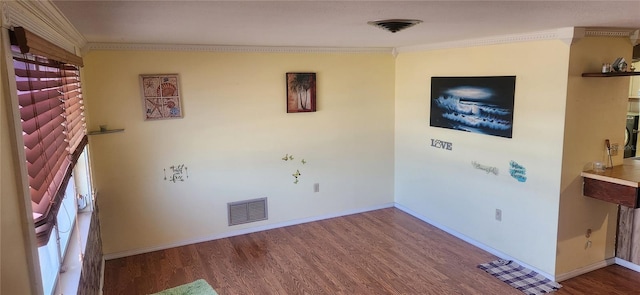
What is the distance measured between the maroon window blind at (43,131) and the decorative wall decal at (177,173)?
1892 mm

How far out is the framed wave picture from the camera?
372 cm

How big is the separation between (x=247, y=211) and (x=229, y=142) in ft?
2.66

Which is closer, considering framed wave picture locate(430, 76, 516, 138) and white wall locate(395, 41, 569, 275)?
white wall locate(395, 41, 569, 275)

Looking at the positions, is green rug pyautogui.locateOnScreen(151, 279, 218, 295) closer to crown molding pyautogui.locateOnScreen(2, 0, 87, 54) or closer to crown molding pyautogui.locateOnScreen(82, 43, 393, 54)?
crown molding pyautogui.locateOnScreen(2, 0, 87, 54)

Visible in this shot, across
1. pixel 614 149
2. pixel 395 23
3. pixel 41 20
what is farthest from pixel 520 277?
pixel 41 20

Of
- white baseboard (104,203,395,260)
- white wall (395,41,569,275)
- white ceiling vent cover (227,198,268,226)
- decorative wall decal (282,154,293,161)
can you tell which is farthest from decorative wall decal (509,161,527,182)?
white ceiling vent cover (227,198,268,226)

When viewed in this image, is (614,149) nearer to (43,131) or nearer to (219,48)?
(219,48)

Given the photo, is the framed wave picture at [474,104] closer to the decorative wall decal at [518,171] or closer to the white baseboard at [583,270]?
the decorative wall decal at [518,171]

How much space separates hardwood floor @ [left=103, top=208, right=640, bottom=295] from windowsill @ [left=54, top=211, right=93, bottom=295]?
0.99 meters

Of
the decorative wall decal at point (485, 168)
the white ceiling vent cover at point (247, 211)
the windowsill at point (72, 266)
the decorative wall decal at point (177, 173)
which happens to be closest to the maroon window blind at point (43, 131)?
the windowsill at point (72, 266)

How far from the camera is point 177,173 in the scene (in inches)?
167

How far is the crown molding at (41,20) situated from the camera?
4.46 feet

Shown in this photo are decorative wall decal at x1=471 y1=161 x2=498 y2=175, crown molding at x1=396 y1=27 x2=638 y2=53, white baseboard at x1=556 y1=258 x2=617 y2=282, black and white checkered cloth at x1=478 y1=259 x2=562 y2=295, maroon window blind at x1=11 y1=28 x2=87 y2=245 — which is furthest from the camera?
decorative wall decal at x1=471 y1=161 x2=498 y2=175

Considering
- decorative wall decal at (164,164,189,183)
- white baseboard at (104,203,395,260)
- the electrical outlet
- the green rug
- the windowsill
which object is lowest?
the green rug
